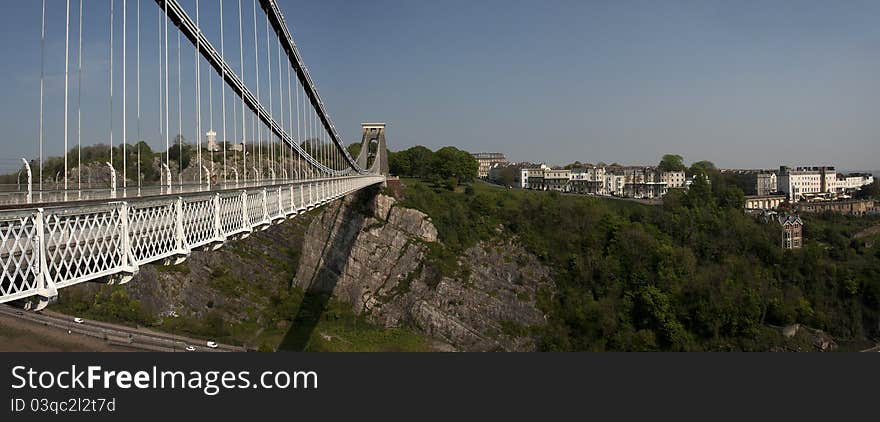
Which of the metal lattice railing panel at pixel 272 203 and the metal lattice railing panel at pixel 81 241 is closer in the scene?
the metal lattice railing panel at pixel 81 241

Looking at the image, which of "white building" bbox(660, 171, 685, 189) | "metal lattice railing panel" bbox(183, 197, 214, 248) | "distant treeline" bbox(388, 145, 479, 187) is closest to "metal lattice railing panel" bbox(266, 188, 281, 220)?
"metal lattice railing panel" bbox(183, 197, 214, 248)

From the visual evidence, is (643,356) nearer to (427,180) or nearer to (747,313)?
(747,313)

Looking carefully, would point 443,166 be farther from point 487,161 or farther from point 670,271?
point 487,161

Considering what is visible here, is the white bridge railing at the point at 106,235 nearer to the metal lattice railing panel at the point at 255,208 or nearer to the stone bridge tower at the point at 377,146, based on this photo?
the metal lattice railing panel at the point at 255,208

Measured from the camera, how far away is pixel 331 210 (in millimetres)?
37000

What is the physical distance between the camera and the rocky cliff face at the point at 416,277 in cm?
3088

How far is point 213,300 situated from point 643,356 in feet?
82.6

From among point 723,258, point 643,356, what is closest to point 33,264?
point 643,356

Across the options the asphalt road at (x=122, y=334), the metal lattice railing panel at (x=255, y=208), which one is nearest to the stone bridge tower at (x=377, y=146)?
the asphalt road at (x=122, y=334)

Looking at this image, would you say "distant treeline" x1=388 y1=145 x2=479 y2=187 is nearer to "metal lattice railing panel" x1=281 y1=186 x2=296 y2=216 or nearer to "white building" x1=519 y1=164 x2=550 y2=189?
"white building" x1=519 y1=164 x2=550 y2=189

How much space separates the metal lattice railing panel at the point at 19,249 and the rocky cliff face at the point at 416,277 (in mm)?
25274

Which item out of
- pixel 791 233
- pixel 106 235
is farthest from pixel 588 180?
pixel 106 235

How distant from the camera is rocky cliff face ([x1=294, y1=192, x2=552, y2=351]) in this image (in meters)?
30.9

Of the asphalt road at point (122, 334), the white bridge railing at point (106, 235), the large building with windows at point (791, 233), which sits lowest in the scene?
the asphalt road at point (122, 334)
